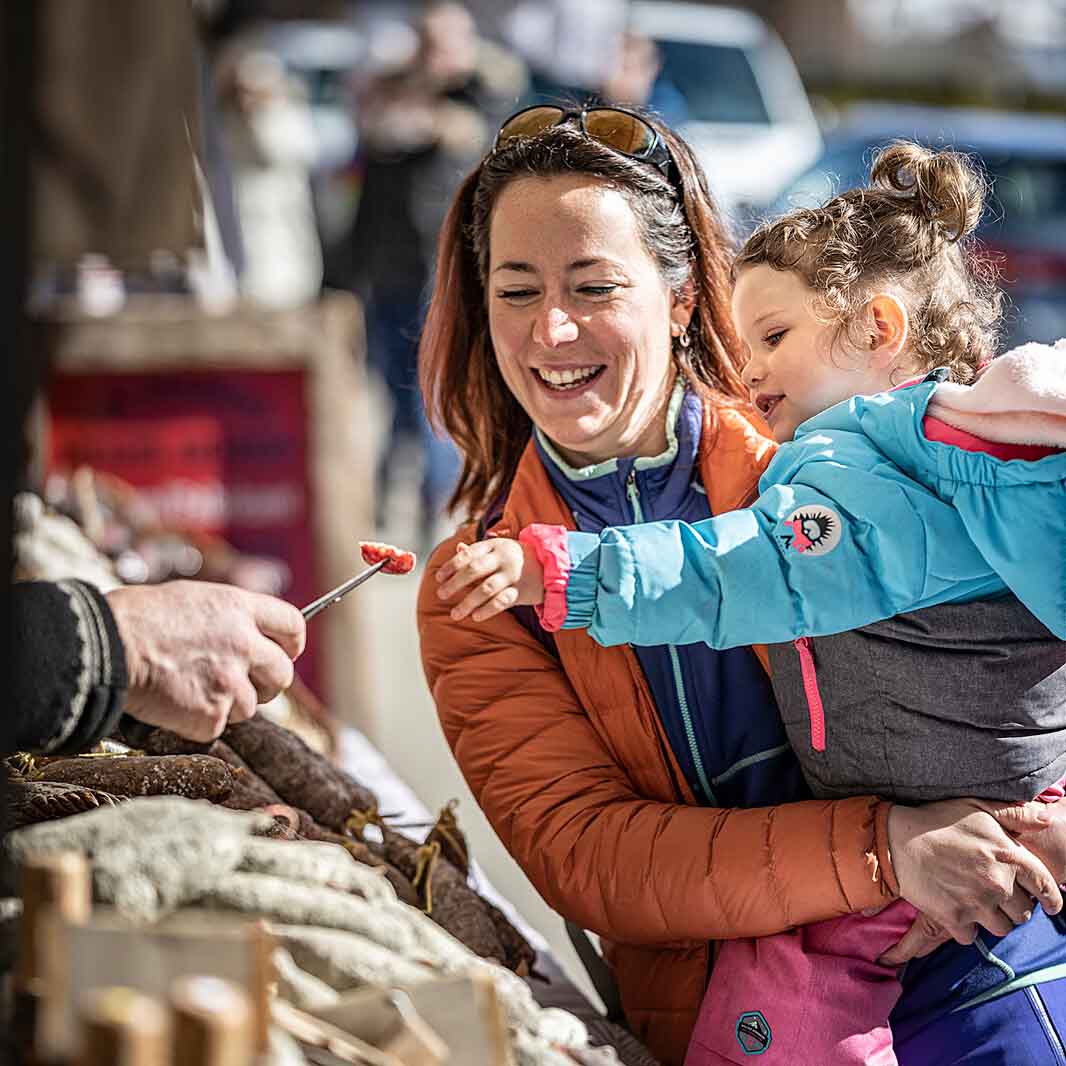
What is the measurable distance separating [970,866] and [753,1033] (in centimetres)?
29

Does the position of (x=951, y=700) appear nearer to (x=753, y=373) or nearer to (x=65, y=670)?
(x=753, y=373)

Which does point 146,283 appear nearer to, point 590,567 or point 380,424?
point 380,424

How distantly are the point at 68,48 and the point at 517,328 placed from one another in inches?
44.6

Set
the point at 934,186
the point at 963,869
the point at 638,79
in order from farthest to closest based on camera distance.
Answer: the point at 638,79, the point at 934,186, the point at 963,869

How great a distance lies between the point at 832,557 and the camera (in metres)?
1.59

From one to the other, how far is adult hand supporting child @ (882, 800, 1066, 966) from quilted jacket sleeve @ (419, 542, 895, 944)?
0.03 metres

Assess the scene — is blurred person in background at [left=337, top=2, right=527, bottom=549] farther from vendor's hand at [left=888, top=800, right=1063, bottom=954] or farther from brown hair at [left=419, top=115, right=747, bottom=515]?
vendor's hand at [left=888, top=800, right=1063, bottom=954]

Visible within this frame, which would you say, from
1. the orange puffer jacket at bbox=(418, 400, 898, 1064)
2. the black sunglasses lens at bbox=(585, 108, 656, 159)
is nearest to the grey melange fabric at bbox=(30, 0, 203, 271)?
the black sunglasses lens at bbox=(585, 108, 656, 159)

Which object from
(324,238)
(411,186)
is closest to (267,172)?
(324,238)

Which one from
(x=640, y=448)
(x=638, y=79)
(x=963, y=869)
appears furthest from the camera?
(x=638, y=79)

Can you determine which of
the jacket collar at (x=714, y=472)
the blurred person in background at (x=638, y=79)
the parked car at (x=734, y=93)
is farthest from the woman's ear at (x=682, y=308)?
the parked car at (x=734, y=93)

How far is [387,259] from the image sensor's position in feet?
23.5

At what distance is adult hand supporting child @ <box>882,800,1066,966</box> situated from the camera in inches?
64.8

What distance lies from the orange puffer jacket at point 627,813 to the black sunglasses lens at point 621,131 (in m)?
0.36
